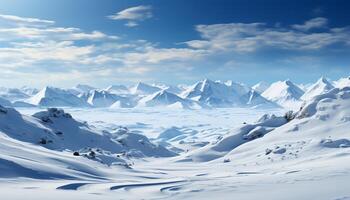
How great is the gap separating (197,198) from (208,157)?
7595 centimetres

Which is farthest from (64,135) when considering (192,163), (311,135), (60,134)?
(311,135)

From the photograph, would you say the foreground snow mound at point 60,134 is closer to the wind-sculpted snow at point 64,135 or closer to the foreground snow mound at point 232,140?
the wind-sculpted snow at point 64,135

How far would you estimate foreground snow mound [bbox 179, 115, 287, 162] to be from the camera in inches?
3610

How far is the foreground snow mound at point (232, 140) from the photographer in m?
91.7

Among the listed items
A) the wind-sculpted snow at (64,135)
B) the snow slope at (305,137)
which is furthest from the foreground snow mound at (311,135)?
the wind-sculpted snow at (64,135)

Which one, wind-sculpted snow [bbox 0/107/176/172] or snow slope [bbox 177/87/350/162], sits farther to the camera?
wind-sculpted snow [bbox 0/107/176/172]

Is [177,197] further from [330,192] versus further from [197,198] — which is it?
[330,192]

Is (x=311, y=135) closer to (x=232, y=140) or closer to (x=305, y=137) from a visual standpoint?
(x=305, y=137)

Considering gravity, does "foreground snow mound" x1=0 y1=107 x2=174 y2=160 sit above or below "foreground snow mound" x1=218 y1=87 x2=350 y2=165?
above

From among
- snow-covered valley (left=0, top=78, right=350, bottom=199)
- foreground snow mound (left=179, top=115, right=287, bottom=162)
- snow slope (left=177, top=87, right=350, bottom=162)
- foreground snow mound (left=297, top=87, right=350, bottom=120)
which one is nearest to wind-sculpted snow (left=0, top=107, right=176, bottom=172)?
snow-covered valley (left=0, top=78, right=350, bottom=199)

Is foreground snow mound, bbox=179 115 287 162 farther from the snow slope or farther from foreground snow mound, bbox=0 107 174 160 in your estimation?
foreground snow mound, bbox=0 107 174 160

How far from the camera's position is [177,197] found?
53.0ft

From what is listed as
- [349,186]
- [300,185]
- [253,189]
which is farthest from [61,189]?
[349,186]

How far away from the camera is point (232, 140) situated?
10112cm
